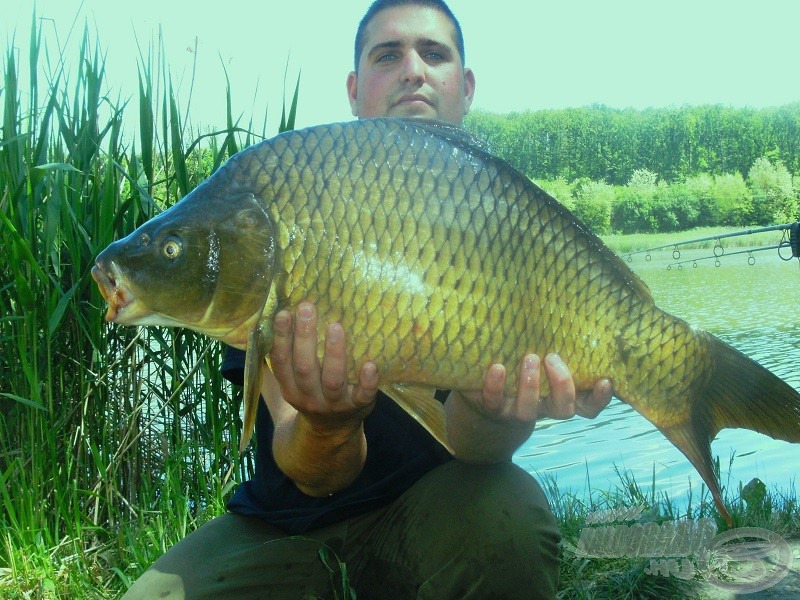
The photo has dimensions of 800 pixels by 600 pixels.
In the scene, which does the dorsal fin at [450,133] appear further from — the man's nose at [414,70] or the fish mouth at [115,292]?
the man's nose at [414,70]

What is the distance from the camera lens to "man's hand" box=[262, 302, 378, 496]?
39.3 inches

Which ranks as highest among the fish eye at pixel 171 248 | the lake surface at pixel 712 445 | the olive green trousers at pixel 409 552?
the fish eye at pixel 171 248

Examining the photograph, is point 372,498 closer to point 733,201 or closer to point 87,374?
point 87,374

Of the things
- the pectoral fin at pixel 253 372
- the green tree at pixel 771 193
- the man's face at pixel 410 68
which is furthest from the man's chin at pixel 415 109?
the green tree at pixel 771 193

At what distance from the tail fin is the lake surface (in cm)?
8

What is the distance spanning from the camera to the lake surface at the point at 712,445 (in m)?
3.08

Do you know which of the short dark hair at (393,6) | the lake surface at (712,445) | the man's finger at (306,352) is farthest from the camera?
the lake surface at (712,445)

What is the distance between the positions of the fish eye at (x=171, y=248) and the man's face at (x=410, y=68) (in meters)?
0.94

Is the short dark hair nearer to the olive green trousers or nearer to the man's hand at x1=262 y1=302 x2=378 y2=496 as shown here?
the man's hand at x1=262 y1=302 x2=378 y2=496

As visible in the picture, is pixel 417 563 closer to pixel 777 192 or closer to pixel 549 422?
pixel 549 422

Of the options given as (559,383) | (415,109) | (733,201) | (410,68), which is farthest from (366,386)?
(733,201)

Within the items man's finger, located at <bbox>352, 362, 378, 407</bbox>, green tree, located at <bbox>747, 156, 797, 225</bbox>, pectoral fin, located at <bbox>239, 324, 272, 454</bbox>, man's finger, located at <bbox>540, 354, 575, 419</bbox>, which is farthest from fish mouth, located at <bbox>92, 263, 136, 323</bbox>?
green tree, located at <bbox>747, 156, 797, 225</bbox>

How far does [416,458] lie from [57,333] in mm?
1140

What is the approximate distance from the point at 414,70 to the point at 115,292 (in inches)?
42.6
